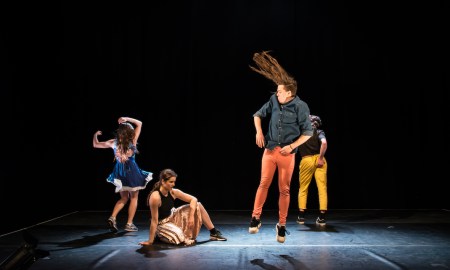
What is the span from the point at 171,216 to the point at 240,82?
9.32ft

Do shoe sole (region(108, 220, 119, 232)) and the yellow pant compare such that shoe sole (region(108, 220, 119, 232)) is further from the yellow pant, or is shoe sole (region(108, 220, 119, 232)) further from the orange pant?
the yellow pant

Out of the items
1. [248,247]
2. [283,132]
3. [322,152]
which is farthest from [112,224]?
[322,152]

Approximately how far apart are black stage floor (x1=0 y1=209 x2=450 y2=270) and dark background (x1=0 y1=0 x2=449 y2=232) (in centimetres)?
115

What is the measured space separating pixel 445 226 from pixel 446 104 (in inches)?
87.1

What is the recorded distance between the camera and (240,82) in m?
6.84

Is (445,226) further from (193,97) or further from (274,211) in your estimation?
(193,97)

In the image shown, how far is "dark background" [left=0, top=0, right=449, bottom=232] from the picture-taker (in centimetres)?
681

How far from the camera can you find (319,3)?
679cm

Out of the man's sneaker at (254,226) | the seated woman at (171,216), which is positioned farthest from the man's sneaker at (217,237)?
the man's sneaker at (254,226)

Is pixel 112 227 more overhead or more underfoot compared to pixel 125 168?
more underfoot

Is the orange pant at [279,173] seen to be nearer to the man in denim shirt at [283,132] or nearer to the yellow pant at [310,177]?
the man in denim shirt at [283,132]

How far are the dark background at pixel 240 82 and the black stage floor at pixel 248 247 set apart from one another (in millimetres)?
1147

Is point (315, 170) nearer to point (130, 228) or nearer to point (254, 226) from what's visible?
point (254, 226)

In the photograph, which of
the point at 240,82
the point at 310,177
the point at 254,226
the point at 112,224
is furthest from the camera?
the point at 240,82
